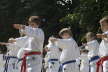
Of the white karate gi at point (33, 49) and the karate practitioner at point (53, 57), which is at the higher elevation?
the white karate gi at point (33, 49)

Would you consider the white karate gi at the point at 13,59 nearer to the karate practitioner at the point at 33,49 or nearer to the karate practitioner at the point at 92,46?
the karate practitioner at the point at 92,46

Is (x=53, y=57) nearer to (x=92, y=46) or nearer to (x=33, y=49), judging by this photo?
(x=92, y=46)

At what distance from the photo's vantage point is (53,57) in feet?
46.8

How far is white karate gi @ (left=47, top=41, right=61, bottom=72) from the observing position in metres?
14.1

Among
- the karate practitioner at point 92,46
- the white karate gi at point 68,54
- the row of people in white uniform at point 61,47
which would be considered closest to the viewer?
the row of people in white uniform at point 61,47

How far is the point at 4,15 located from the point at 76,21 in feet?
24.2

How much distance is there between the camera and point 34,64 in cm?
955

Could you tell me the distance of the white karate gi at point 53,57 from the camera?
1407 centimetres

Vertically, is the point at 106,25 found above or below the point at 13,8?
above

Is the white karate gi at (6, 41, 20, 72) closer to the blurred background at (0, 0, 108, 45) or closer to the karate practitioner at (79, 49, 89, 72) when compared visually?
the karate practitioner at (79, 49, 89, 72)

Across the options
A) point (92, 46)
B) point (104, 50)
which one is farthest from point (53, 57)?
point (104, 50)

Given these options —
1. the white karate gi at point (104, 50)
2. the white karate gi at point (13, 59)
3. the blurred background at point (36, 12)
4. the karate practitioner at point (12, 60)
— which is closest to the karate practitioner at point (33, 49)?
the white karate gi at point (104, 50)

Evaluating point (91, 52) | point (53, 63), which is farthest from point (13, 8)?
point (91, 52)

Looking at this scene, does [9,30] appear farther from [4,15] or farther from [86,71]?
[86,71]
